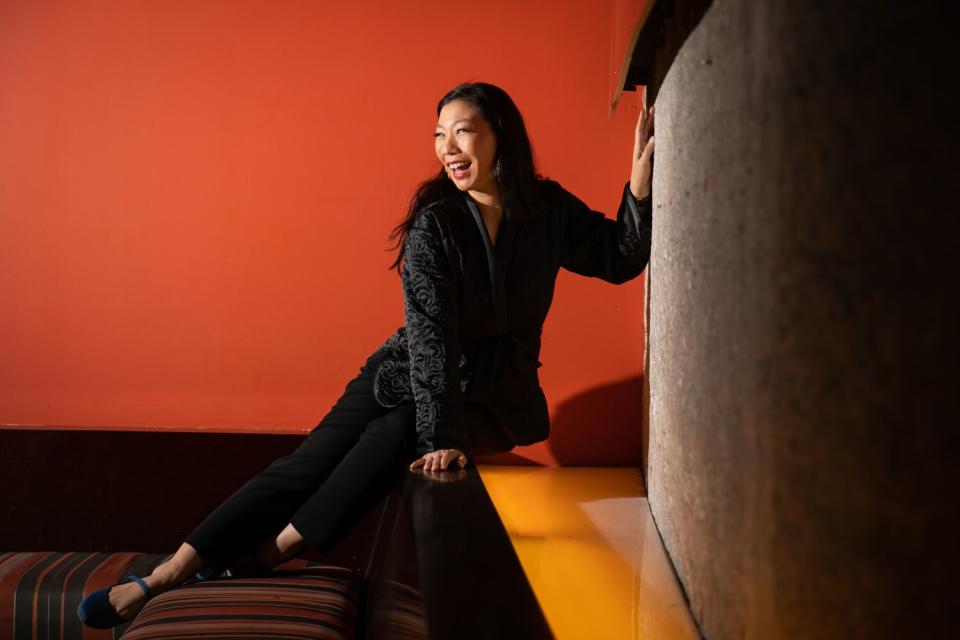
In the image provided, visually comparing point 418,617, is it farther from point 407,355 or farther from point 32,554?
point 32,554

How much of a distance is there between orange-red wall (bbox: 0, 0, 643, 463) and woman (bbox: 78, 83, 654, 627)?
51 centimetres

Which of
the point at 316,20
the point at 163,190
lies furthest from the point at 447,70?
the point at 163,190

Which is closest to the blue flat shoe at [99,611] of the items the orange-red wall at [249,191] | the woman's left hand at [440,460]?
the woman's left hand at [440,460]

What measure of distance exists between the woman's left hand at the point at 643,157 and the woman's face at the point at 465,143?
33 centimetres

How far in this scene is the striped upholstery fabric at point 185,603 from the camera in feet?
4.90

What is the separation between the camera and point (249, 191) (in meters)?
2.46

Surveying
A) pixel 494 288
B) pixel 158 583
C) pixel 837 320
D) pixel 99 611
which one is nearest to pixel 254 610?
pixel 158 583

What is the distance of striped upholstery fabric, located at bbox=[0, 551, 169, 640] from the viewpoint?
2012 millimetres

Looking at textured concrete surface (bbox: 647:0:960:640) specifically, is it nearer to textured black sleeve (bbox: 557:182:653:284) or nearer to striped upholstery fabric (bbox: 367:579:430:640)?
striped upholstery fabric (bbox: 367:579:430:640)

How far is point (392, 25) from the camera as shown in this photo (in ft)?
7.85

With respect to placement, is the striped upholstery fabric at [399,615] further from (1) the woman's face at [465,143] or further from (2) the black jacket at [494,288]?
(1) the woman's face at [465,143]

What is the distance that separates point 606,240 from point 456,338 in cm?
41

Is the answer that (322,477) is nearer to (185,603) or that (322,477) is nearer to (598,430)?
(185,603)

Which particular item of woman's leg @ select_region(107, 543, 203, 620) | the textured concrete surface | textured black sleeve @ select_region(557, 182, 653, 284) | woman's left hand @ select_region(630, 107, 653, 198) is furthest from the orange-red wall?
the textured concrete surface
